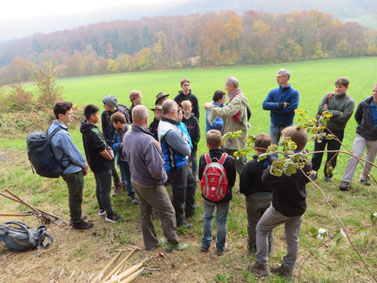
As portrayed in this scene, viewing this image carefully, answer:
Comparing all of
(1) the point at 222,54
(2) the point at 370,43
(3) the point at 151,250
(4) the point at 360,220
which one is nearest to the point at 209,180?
(3) the point at 151,250

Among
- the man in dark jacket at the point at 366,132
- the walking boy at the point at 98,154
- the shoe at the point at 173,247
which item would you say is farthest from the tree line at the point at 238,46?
the man in dark jacket at the point at 366,132

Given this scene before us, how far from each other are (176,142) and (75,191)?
6.67 feet

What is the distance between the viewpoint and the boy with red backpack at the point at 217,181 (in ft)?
11.7

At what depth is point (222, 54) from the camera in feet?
271

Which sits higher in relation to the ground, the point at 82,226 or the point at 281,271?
the point at 281,271

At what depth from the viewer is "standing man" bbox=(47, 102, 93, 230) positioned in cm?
409

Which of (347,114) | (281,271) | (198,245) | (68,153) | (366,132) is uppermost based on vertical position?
(347,114)

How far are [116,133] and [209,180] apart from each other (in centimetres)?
271

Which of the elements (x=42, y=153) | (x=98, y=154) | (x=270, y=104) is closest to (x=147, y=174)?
(x=98, y=154)

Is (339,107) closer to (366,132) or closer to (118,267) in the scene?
(366,132)

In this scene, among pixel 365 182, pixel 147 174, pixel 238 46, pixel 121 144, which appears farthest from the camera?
pixel 238 46

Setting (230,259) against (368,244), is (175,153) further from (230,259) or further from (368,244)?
(368,244)

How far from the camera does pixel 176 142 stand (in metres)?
3.90

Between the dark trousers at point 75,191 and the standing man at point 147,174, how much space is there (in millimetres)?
1241
